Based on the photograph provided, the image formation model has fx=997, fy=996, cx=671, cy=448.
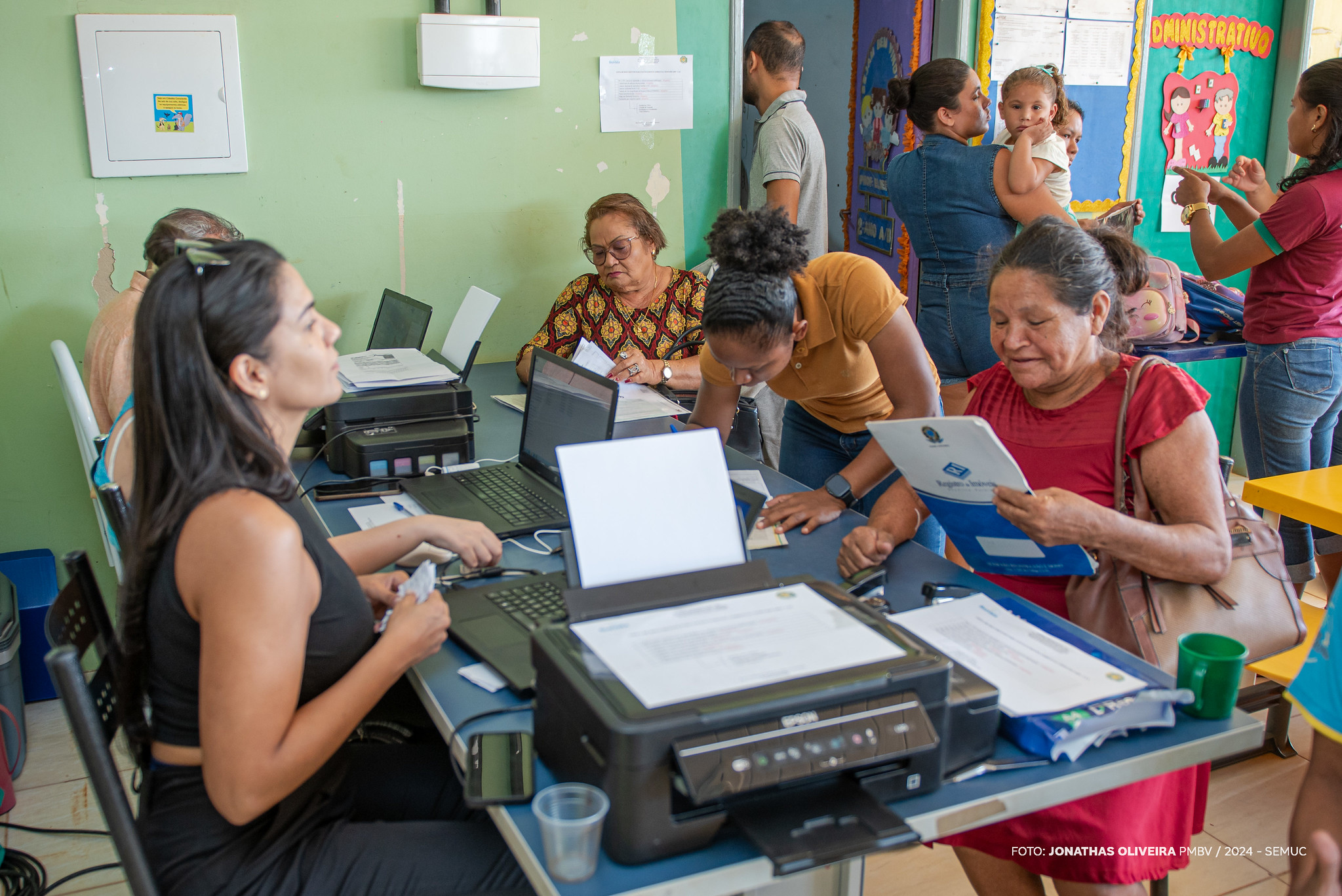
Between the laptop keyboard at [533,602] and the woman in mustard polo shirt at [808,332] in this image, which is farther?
the woman in mustard polo shirt at [808,332]

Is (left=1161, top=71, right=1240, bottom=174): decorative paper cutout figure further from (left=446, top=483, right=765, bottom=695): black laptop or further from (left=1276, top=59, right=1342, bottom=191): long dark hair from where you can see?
(left=446, top=483, right=765, bottom=695): black laptop

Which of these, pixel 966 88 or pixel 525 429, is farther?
pixel 966 88

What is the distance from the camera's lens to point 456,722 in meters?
1.29

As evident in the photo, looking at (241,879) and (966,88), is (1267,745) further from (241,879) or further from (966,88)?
(241,879)

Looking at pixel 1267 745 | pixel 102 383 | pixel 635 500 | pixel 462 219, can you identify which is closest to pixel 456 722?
pixel 635 500

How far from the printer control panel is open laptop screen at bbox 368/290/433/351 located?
205 cm

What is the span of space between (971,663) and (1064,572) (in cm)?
37

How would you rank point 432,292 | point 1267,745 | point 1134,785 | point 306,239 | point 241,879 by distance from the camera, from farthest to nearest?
point 432,292
point 306,239
point 1267,745
point 1134,785
point 241,879

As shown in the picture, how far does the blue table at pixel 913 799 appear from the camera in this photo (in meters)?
1.01

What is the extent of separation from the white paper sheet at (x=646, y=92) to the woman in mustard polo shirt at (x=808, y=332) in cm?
154

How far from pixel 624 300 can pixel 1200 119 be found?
293 cm

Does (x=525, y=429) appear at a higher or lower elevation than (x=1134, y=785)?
higher

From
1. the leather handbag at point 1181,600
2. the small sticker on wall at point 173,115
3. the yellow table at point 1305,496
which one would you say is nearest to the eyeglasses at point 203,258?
the leather handbag at point 1181,600

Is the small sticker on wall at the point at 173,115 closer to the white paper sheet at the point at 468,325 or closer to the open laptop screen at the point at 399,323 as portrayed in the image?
the open laptop screen at the point at 399,323
